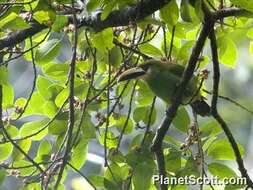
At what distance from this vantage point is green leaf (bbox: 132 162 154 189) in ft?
3.43

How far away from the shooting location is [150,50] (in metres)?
1.12

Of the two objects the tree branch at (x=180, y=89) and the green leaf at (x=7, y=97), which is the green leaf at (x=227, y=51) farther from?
the green leaf at (x=7, y=97)

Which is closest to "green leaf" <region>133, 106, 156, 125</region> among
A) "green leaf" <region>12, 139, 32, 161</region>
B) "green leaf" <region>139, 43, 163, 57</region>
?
"green leaf" <region>139, 43, 163, 57</region>

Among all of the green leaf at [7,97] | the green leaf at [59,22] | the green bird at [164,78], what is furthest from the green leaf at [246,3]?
the green leaf at [7,97]

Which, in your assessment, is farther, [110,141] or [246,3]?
[110,141]

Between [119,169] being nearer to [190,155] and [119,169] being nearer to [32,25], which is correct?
[190,155]

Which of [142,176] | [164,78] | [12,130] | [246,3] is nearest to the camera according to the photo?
[246,3]

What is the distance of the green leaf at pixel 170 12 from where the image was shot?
0.95m

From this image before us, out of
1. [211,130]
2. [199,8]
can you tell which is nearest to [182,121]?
[211,130]

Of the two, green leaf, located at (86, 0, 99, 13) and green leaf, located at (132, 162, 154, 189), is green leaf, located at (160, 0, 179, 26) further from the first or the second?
green leaf, located at (132, 162, 154, 189)

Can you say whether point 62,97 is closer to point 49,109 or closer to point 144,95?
point 49,109

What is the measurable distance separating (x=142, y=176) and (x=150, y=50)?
9.5 inches

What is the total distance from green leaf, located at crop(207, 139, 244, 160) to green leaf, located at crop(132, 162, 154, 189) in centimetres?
12

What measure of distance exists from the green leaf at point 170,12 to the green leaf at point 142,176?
27cm
